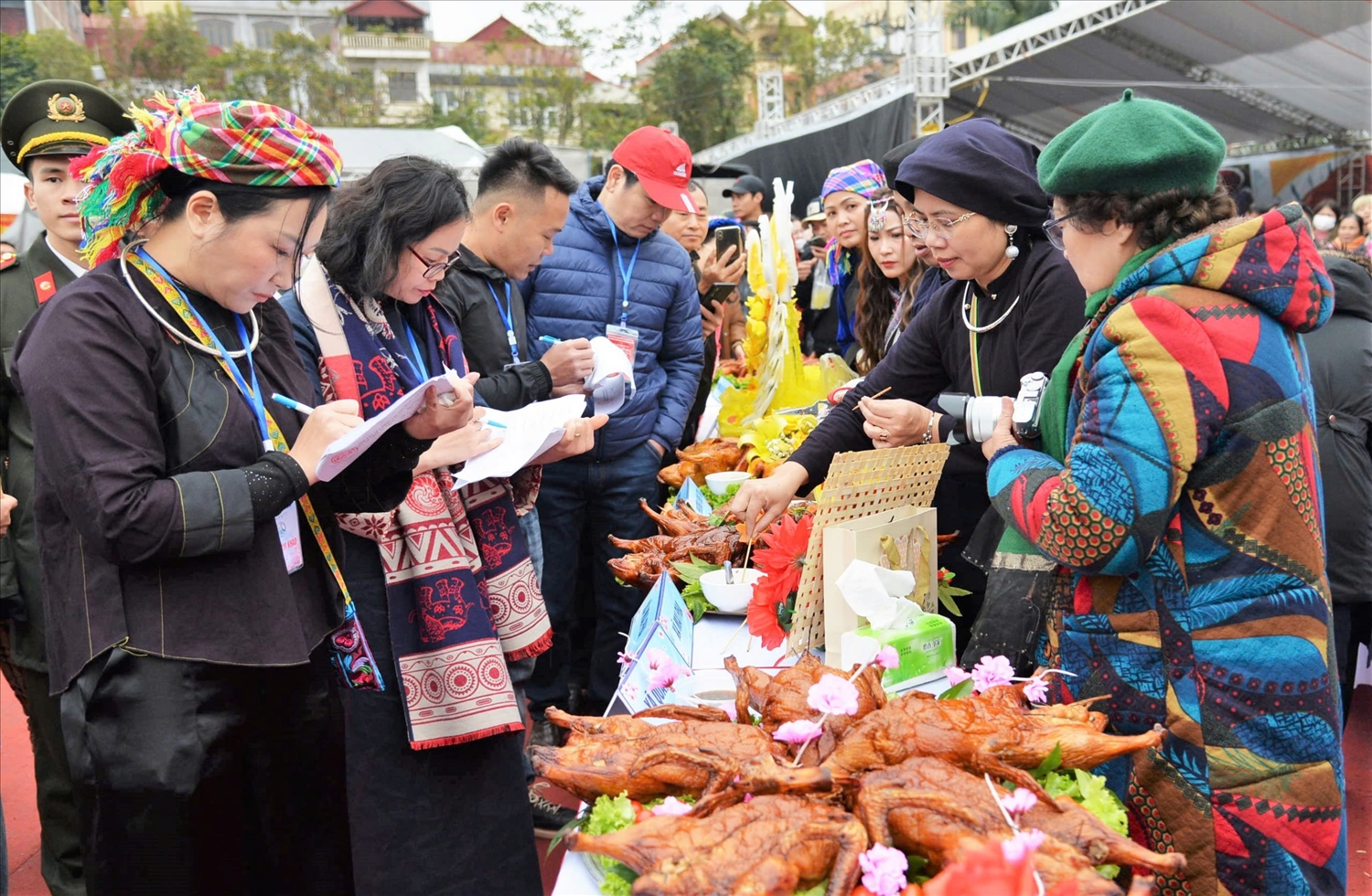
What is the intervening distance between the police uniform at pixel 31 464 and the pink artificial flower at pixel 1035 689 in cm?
256

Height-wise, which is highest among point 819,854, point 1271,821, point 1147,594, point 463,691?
point 1147,594

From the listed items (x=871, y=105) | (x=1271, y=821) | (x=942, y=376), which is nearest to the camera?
(x=1271, y=821)

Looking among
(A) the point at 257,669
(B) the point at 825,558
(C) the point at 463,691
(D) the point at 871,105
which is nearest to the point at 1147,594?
(B) the point at 825,558

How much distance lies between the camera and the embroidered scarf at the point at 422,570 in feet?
7.66

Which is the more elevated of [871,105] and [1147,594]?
[871,105]

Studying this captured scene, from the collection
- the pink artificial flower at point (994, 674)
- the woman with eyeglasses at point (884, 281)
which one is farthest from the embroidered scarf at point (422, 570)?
the woman with eyeglasses at point (884, 281)

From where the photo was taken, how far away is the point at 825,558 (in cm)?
193

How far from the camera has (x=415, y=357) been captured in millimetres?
2518

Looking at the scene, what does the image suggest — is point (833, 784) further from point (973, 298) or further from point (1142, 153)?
point (973, 298)

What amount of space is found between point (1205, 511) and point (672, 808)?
825mm

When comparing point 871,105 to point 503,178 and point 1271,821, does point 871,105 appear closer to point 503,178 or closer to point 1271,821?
point 503,178

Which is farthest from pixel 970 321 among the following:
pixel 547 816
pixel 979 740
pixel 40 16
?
pixel 40 16

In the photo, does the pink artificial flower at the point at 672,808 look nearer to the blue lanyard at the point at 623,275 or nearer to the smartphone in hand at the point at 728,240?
the blue lanyard at the point at 623,275

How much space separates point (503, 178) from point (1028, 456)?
83.9 inches
